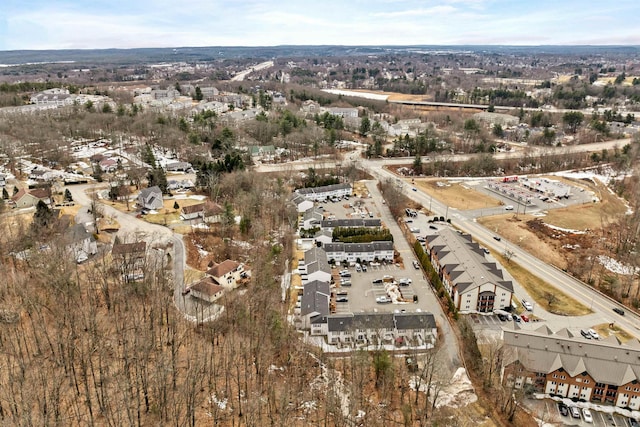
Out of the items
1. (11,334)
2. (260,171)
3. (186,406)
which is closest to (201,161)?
(260,171)

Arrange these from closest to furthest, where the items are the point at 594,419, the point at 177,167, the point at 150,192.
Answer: the point at 594,419, the point at 150,192, the point at 177,167

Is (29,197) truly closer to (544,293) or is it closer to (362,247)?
(362,247)

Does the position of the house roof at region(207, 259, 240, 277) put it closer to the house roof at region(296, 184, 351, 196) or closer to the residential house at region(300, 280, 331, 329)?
the residential house at region(300, 280, 331, 329)

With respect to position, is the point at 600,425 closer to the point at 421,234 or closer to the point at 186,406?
the point at 186,406

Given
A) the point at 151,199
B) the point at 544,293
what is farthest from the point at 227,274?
the point at 544,293

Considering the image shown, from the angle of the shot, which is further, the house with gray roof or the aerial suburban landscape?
the house with gray roof

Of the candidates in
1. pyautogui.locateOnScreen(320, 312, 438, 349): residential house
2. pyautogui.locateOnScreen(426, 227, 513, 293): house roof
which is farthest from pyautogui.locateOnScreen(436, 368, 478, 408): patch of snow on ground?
pyautogui.locateOnScreen(426, 227, 513, 293): house roof

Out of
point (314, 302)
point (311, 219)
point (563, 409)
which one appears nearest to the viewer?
point (563, 409)
